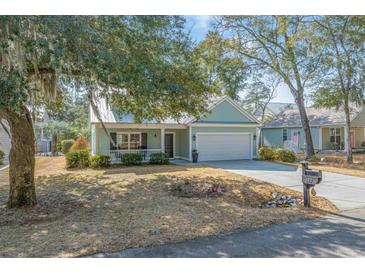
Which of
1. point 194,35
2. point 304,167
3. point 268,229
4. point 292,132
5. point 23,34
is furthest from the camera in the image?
point 292,132

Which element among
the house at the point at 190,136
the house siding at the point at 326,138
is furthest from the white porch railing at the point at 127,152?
the house siding at the point at 326,138

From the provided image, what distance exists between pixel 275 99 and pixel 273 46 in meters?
16.9

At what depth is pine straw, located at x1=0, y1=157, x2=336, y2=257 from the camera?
5.04m

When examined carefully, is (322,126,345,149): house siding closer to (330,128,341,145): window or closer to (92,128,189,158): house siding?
(330,128,341,145): window

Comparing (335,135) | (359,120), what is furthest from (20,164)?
(359,120)

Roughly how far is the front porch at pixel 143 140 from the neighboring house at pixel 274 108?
17.1m

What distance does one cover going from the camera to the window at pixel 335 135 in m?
28.7

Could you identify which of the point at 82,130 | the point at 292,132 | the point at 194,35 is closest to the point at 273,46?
the point at 292,132

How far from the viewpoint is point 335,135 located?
28812 mm

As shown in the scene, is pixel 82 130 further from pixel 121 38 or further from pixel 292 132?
pixel 121 38

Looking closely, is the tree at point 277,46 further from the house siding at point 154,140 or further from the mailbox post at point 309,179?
the mailbox post at point 309,179

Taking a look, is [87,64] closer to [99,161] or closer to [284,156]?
[99,161]

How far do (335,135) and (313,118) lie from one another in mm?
2603

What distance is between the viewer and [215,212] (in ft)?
23.1
